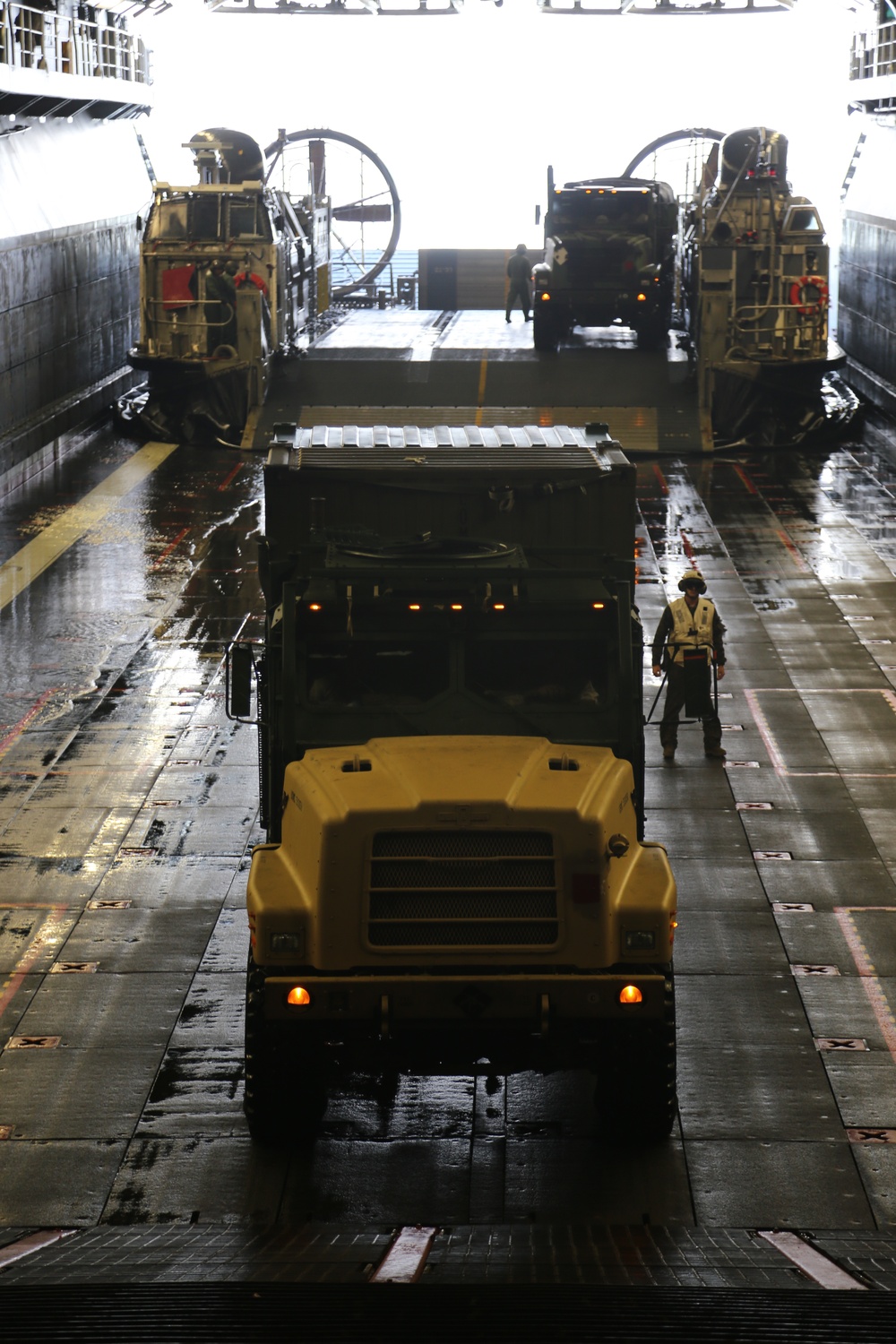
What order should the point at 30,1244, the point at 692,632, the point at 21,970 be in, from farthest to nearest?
the point at 692,632 < the point at 21,970 < the point at 30,1244

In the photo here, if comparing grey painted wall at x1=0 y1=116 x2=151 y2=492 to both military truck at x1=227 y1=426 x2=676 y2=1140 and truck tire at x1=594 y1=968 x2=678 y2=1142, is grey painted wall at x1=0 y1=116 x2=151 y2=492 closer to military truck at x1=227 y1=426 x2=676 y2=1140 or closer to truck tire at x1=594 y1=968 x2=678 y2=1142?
military truck at x1=227 y1=426 x2=676 y2=1140

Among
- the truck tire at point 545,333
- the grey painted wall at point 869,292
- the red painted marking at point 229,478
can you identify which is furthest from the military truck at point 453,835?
the grey painted wall at point 869,292

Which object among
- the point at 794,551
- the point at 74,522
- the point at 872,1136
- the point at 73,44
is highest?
the point at 73,44

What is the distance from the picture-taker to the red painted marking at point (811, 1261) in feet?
20.2

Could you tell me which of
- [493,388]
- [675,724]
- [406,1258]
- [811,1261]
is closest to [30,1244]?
[406,1258]

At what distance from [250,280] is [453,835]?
77.7 feet

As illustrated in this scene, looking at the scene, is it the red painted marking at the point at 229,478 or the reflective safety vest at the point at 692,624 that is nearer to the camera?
the reflective safety vest at the point at 692,624

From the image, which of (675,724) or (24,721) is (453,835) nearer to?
(675,724)

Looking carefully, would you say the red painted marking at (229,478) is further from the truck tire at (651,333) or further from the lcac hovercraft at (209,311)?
the truck tire at (651,333)

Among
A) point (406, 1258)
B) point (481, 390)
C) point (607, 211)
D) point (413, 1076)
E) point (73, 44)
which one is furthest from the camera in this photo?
point (73, 44)

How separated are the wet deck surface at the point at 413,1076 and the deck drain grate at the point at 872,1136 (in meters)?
0.02

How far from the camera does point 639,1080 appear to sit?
7.63 metres

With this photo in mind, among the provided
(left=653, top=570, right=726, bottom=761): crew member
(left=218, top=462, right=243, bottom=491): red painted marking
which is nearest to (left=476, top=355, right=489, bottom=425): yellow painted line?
(left=218, top=462, right=243, bottom=491): red painted marking

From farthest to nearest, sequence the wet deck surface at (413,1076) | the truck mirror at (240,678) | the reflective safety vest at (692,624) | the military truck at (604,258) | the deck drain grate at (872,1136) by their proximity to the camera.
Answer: the military truck at (604,258)
the reflective safety vest at (692,624)
the truck mirror at (240,678)
the deck drain grate at (872,1136)
the wet deck surface at (413,1076)
